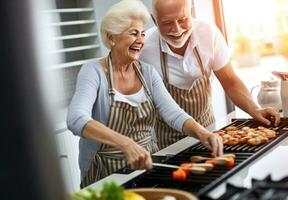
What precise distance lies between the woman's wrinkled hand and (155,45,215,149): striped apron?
0.38 m

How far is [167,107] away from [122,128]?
0.18 m

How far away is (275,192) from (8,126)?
2.38 ft

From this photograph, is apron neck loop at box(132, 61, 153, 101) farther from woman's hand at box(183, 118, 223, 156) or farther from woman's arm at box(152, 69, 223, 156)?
woman's hand at box(183, 118, 223, 156)

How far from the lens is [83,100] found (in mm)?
1435

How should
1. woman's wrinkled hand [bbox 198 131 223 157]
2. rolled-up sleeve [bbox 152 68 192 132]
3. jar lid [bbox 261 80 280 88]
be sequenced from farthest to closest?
1. jar lid [bbox 261 80 280 88]
2. rolled-up sleeve [bbox 152 68 192 132]
3. woman's wrinkled hand [bbox 198 131 223 157]

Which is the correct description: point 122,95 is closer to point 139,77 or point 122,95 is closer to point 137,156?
point 139,77

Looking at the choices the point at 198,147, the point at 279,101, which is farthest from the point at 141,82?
the point at 279,101

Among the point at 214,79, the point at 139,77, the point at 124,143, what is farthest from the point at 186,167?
the point at 214,79

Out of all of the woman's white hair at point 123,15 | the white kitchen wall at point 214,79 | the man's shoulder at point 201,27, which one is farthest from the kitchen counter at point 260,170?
Answer: the white kitchen wall at point 214,79

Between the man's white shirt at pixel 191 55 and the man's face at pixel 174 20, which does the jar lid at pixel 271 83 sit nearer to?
the man's white shirt at pixel 191 55

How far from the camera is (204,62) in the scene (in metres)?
1.88

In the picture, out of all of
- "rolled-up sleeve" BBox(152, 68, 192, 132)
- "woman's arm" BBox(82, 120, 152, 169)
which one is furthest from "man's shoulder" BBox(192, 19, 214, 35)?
"woman's arm" BBox(82, 120, 152, 169)

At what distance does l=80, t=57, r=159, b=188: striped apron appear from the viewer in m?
1.59

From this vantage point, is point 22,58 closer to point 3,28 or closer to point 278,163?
point 3,28
